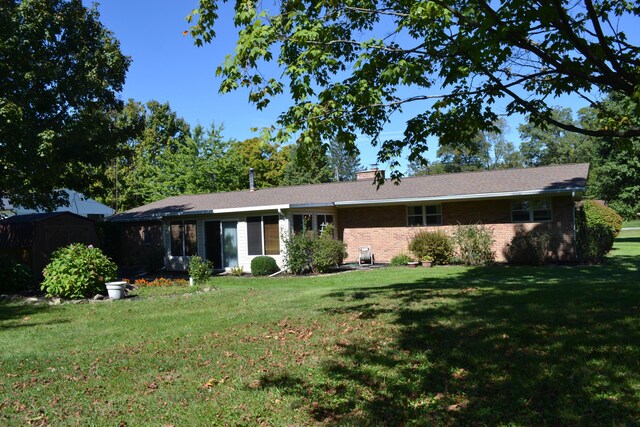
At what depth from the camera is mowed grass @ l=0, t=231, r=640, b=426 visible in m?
4.49

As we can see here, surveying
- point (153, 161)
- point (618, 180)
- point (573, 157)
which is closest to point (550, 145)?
point (573, 157)

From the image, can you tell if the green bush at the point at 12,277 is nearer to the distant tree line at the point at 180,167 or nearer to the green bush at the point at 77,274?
the green bush at the point at 77,274

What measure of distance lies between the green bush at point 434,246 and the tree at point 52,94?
12.5m

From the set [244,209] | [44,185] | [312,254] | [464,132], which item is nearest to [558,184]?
[312,254]

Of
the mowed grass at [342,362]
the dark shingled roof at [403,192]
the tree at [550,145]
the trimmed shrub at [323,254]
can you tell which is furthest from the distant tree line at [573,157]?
the mowed grass at [342,362]

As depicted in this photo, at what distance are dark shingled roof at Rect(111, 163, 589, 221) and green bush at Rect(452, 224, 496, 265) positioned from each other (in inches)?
51.0

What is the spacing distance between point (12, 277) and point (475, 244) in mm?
14872

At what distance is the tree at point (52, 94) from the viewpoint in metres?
15.1

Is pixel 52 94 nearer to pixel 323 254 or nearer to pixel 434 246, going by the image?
pixel 323 254

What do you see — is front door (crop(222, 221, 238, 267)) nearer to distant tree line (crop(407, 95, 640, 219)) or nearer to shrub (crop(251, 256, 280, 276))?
shrub (crop(251, 256, 280, 276))

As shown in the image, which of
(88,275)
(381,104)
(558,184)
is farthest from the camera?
(558,184)

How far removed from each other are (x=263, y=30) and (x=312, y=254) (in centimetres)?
1185

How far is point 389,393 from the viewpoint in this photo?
4.88 meters

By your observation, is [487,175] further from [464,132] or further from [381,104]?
[381,104]
